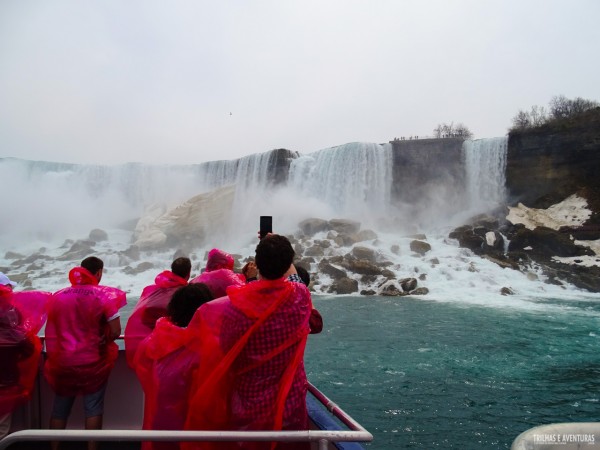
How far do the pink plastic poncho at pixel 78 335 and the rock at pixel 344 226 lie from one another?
72.0ft

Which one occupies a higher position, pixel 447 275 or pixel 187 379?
pixel 187 379

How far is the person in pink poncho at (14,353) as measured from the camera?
8.25 ft

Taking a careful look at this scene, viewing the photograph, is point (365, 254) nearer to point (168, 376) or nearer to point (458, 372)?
point (458, 372)

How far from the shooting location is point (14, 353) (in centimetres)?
254

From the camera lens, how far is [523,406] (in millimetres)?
5582

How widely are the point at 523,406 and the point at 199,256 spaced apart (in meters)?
21.8

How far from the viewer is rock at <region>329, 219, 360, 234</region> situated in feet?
80.3

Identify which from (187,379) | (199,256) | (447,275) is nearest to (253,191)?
(199,256)

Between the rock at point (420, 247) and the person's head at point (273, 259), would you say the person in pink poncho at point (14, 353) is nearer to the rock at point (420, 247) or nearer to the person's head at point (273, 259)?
the person's head at point (273, 259)

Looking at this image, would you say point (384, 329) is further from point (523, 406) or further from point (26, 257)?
point (26, 257)

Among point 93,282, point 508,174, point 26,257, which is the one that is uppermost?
point 508,174

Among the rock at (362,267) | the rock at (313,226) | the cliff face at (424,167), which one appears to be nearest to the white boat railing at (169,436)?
the rock at (362,267)

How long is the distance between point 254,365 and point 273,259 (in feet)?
1.54

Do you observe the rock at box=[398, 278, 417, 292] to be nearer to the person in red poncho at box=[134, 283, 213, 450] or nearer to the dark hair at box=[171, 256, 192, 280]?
the dark hair at box=[171, 256, 192, 280]
